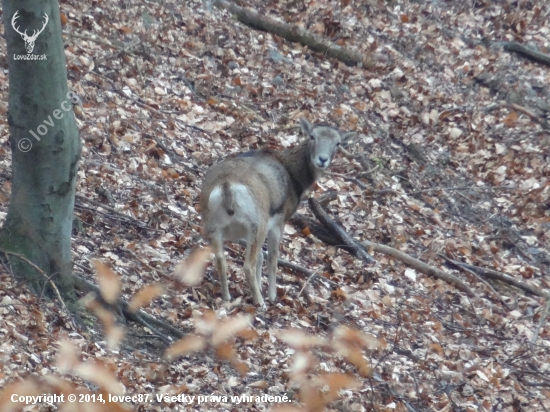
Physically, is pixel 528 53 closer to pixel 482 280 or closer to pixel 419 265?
pixel 482 280

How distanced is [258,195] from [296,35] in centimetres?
682

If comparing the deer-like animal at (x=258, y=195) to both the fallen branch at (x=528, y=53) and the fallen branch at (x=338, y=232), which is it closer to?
the fallen branch at (x=338, y=232)

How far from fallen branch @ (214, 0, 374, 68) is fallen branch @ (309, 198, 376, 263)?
4928mm

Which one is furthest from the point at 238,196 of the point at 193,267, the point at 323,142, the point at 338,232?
the point at 338,232

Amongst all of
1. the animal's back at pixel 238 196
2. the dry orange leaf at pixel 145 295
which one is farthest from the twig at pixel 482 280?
the dry orange leaf at pixel 145 295

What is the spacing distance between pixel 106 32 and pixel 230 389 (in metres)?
7.37

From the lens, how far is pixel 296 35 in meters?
13.8

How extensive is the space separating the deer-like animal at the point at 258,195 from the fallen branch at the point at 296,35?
16.6 ft

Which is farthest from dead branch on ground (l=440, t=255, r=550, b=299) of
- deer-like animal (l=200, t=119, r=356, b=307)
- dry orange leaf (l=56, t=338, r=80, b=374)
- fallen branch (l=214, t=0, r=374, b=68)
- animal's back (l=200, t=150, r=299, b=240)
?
dry orange leaf (l=56, t=338, r=80, b=374)

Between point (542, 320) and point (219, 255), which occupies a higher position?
point (219, 255)

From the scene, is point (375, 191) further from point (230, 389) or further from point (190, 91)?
point (230, 389)

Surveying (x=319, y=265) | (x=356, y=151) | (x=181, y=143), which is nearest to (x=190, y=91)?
(x=181, y=143)

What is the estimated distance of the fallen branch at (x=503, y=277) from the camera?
9.92m

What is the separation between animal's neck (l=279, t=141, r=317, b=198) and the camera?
8.86 metres
